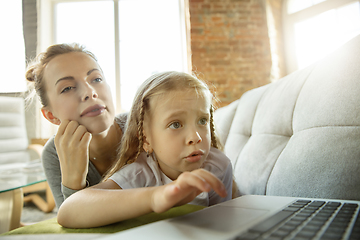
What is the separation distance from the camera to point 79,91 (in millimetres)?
749

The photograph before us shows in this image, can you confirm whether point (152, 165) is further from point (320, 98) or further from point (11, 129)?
point (11, 129)

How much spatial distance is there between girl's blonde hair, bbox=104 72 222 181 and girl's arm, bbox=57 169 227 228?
19 centimetres

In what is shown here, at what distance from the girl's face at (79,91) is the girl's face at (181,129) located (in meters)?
0.20

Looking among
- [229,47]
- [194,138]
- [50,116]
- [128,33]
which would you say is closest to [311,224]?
[194,138]

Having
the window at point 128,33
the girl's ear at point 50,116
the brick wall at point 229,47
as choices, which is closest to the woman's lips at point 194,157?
the girl's ear at point 50,116

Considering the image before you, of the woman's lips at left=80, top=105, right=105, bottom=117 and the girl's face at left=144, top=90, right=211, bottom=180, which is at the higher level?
the woman's lips at left=80, top=105, right=105, bottom=117

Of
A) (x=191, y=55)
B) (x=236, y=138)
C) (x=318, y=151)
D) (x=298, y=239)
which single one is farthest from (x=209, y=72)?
(x=298, y=239)

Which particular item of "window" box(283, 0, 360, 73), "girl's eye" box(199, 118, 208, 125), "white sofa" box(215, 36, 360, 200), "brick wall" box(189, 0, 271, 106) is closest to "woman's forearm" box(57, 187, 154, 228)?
"girl's eye" box(199, 118, 208, 125)

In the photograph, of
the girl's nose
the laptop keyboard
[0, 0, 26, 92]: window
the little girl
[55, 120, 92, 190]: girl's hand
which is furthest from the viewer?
[0, 0, 26, 92]: window

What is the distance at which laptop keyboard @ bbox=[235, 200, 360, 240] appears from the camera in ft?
0.99

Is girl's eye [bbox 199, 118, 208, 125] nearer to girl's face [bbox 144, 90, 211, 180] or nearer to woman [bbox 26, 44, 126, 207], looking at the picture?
girl's face [bbox 144, 90, 211, 180]

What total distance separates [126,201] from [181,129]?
0.22 metres

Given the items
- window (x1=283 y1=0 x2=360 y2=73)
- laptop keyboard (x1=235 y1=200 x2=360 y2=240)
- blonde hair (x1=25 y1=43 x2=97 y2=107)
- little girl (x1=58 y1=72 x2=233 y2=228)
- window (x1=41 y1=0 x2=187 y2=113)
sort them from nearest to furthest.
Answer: laptop keyboard (x1=235 y1=200 x2=360 y2=240), little girl (x1=58 y1=72 x2=233 y2=228), blonde hair (x1=25 y1=43 x2=97 y2=107), window (x1=283 y1=0 x2=360 y2=73), window (x1=41 y1=0 x2=187 y2=113)

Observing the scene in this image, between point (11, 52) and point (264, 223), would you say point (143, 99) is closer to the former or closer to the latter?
point (264, 223)
